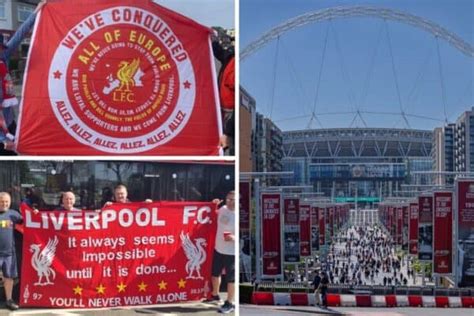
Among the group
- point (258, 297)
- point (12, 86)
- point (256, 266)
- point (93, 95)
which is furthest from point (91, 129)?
point (256, 266)

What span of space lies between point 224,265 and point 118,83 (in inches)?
61.8

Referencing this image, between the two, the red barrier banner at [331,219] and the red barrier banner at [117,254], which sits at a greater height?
the red barrier banner at [117,254]

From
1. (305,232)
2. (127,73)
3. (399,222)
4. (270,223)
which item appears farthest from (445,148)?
(127,73)

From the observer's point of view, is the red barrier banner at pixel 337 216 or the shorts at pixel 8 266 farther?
the red barrier banner at pixel 337 216

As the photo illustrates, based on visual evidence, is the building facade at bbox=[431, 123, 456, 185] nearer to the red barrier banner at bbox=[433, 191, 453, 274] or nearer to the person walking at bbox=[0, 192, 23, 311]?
the red barrier banner at bbox=[433, 191, 453, 274]

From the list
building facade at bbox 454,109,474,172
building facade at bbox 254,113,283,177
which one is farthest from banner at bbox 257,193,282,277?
building facade at bbox 454,109,474,172

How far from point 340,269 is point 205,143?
21335 millimetres

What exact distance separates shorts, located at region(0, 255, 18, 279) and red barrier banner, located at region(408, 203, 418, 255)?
12.1m

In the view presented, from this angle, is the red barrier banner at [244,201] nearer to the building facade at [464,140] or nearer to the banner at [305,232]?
the banner at [305,232]

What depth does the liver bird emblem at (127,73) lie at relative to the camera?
5.45 m

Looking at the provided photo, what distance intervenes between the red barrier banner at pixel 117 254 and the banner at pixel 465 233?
25.1 feet

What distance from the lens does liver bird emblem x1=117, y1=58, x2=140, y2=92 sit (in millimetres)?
5445

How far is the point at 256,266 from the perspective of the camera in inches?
503

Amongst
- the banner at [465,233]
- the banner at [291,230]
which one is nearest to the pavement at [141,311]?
the banner at [465,233]
